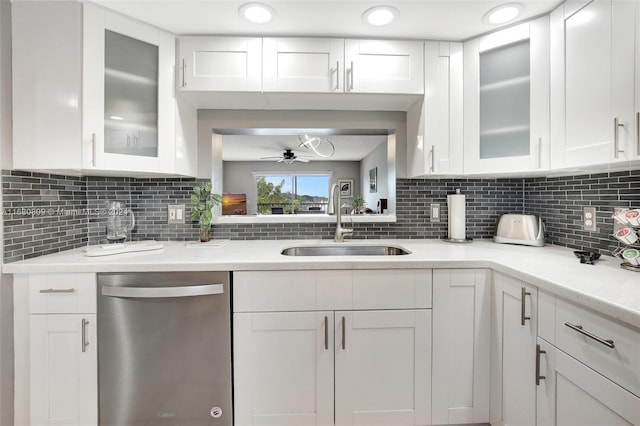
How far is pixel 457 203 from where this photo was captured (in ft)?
6.04

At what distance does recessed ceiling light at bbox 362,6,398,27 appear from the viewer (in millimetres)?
1397

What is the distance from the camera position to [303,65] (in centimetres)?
159

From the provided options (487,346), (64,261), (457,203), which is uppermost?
(457,203)

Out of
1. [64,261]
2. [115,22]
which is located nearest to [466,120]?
[115,22]

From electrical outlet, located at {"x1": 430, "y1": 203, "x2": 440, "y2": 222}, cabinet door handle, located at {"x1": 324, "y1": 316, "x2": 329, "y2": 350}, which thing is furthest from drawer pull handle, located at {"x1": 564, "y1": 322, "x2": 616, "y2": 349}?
A: electrical outlet, located at {"x1": 430, "y1": 203, "x2": 440, "y2": 222}

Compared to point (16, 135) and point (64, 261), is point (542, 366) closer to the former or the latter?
point (64, 261)

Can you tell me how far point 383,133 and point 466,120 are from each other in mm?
569

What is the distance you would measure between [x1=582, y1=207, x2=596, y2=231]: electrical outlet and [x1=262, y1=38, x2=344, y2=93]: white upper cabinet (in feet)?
4.86

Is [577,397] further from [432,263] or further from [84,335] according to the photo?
[84,335]

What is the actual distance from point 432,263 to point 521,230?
2.72 ft

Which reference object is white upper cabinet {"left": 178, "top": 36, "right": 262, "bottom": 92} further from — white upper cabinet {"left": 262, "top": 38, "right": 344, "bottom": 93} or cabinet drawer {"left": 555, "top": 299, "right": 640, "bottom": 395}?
cabinet drawer {"left": 555, "top": 299, "right": 640, "bottom": 395}

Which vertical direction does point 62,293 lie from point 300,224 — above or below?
below

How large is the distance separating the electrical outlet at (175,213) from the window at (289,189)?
18.9 feet

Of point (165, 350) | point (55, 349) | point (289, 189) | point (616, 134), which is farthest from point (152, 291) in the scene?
point (289, 189)
